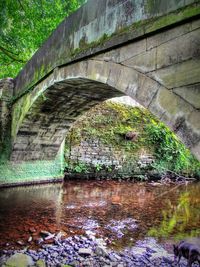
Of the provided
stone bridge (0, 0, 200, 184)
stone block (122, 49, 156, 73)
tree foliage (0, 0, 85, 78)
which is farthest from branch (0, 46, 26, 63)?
stone block (122, 49, 156, 73)

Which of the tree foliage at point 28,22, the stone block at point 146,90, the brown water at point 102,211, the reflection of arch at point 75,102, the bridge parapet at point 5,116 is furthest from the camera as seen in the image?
the bridge parapet at point 5,116

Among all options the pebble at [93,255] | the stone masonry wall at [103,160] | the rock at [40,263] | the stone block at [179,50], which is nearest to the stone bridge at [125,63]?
the stone block at [179,50]

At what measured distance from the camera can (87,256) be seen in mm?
3908

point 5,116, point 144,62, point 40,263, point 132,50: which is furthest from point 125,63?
point 5,116

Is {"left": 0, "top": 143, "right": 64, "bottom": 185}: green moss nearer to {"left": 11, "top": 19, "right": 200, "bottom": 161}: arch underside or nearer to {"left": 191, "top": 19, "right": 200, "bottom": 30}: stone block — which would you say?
{"left": 11, "top": 19, "right": 200, "bottom": 161}: arch underside

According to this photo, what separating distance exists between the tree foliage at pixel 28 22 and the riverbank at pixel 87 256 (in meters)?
5.85

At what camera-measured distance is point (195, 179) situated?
1147 cm

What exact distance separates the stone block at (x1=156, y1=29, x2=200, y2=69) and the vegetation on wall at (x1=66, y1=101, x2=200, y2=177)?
7351mm

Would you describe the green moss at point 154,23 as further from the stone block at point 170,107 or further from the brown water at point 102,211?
the brown water at point 102,211

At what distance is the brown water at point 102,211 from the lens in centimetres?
484

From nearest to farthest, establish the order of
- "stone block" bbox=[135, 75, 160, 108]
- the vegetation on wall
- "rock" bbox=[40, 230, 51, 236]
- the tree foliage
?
1. "stone block" bbox=[135, 75, 160, 108]
2. "rock" bbox=[40, 230, 51, 236]
3. the tree foliage
4. the vegetation on wall

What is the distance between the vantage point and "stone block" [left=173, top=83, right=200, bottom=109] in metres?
2.25

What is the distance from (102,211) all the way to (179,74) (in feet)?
15.0

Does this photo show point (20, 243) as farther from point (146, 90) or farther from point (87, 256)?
point (146, 90)
